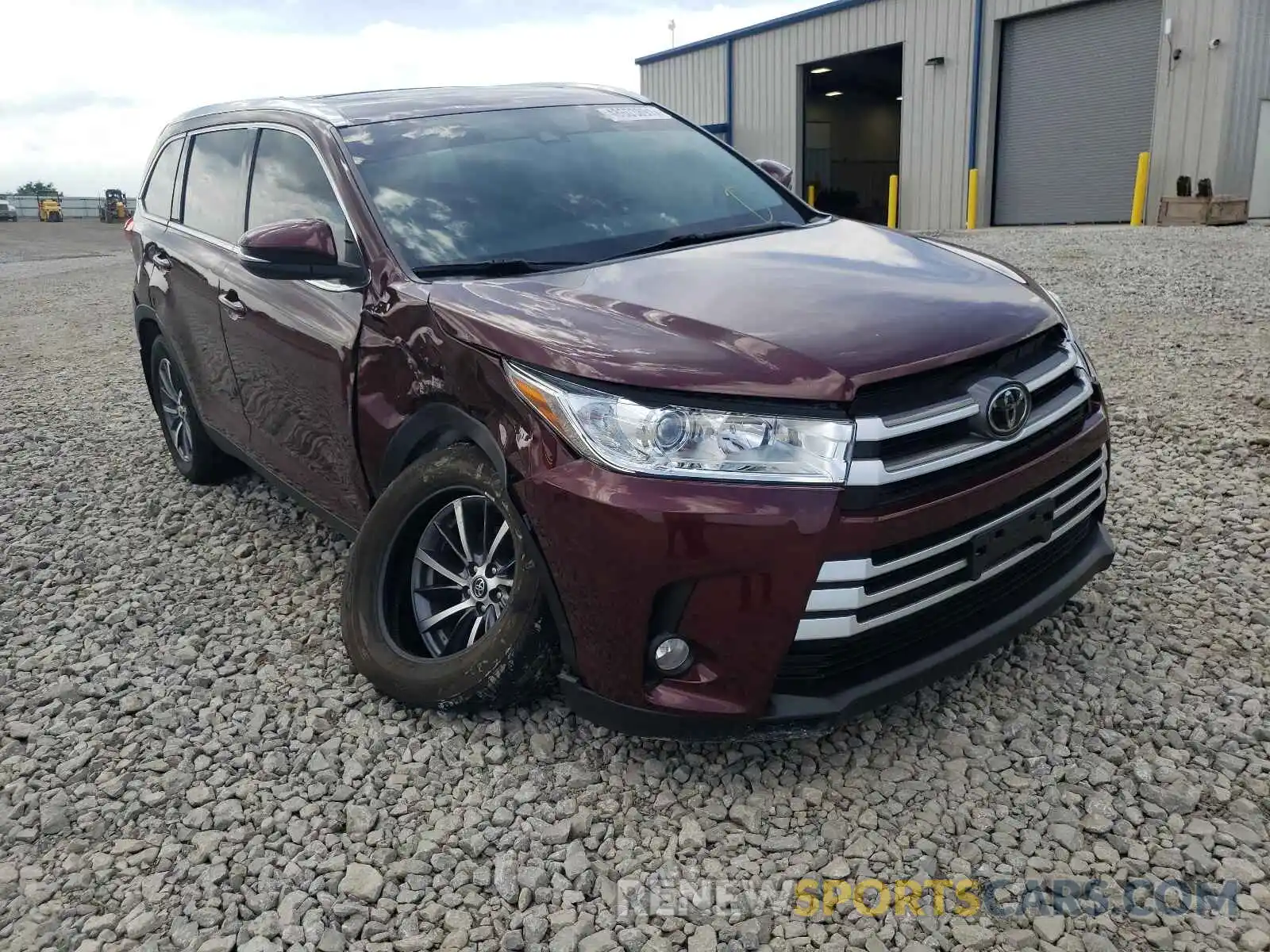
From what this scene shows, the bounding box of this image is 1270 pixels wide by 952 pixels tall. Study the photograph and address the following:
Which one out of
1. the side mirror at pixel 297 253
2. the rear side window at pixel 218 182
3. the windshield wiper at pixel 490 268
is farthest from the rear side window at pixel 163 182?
the windshield wiper at pixel 490 268

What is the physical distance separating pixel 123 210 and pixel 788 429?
54200 millimetres

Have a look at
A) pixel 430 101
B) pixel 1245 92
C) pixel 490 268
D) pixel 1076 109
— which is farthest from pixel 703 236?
pixel 1076 109

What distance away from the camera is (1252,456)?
479 cm

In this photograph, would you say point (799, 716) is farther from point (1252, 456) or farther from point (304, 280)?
point (1252, 456)

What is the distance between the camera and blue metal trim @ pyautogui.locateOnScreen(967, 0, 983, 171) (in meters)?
18.9

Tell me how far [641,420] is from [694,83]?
Answer: 25.8m

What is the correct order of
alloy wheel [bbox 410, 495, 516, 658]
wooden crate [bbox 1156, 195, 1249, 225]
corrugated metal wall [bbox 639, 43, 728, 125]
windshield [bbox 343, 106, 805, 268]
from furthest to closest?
corrugated metal wall [bbox 639, 43, 728, 125] → wooden crate [bbox 1156, 195, 1249, 225] → windshield [bbox 343, 106, 805, 268] → alloy wheel [bbox 410, 495, 516, 658]

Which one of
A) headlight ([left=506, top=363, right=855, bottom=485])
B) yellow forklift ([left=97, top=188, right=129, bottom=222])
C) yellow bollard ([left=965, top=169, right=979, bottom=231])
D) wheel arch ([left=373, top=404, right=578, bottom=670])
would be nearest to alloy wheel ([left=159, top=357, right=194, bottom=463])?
wheel arch ([left=373, top=404, right=578, bottom=670])

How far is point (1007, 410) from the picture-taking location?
246 centimetres

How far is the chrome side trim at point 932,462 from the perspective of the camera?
2.26 m

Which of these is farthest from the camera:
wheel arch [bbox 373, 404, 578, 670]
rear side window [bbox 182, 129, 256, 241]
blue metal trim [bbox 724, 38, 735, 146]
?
blue metal trim [bbox 724, 38, 735, 146]

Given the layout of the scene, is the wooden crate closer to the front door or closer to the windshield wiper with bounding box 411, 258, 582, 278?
the front door

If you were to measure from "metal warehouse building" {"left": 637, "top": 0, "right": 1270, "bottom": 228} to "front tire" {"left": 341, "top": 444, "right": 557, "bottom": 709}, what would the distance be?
17.0 metres

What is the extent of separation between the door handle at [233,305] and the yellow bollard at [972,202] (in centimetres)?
1782
